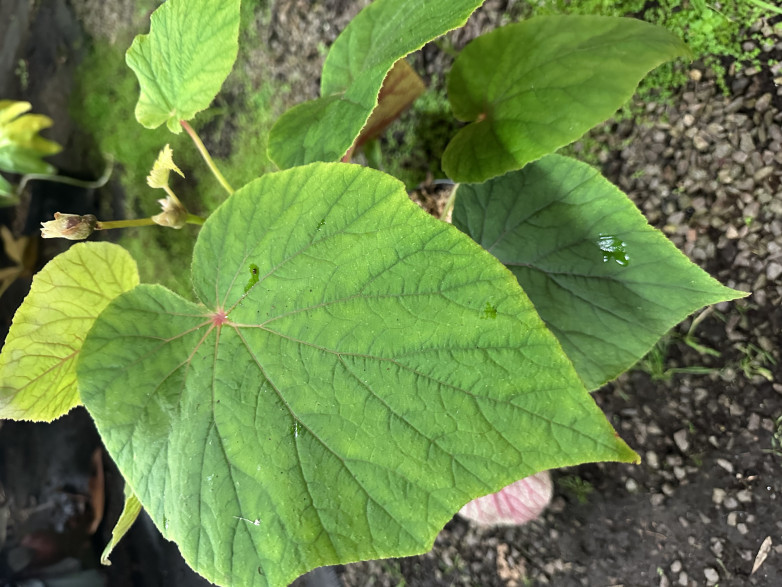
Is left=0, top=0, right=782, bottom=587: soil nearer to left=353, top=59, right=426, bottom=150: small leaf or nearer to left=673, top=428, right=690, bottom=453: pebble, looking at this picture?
left=673, top=428, right=690, bottom=453: pebble

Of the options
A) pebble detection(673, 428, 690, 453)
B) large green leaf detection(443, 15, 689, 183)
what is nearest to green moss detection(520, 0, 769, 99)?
large green leaf detection(443, 15, 689, 183)

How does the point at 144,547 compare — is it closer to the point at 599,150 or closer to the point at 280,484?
the point at 280,484

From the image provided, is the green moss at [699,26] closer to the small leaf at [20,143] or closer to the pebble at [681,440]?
the pebble at [681,440]

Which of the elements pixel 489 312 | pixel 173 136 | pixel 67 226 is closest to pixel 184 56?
pixel 67 226

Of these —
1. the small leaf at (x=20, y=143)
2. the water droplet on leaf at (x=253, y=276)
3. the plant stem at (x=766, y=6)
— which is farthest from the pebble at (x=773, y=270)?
the small leaf at (x=20, y=143)

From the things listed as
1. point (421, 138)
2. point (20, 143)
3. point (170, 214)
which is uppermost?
point (20, 143)

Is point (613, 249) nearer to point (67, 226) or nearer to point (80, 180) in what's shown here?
point (67, 226)
